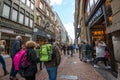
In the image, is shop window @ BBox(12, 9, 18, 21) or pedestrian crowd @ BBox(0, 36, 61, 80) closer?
pedestrian crowd @ BBox(0, 36, 61, 80)

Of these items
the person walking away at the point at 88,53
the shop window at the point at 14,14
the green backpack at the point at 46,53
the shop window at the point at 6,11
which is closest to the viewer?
the green backpack at the point at 46,53

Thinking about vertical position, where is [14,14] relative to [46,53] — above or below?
above

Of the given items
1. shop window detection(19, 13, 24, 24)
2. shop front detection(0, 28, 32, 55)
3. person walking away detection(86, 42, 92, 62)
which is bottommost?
person walking away detection(86, 42, 92, 62)

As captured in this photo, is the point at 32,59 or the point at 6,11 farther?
the point at 6,11

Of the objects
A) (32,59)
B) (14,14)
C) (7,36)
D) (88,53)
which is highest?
(14,14)

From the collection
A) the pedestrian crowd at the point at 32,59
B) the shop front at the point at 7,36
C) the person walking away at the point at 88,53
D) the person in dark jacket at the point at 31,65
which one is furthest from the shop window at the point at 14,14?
the person in dark jacket at the point at 31,65

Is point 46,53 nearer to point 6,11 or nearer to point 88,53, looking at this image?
point 88,53

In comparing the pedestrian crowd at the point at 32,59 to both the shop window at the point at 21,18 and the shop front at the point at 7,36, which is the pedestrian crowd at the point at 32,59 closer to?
the shop front at the point at 7,36

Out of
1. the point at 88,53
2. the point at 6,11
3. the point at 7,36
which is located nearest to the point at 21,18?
→ the point at 6,11

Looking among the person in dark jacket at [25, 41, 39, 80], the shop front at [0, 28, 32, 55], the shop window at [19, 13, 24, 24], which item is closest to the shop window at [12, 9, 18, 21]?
the shop window at [19, 13, 24, 24]

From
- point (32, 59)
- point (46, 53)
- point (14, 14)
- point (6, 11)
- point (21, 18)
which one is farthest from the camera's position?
point (21, 18)

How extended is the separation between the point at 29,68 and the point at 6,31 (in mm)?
14636

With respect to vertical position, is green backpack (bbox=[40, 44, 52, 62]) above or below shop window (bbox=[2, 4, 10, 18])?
below

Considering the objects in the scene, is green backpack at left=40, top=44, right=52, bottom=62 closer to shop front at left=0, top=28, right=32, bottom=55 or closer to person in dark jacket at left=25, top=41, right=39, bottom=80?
person in dark jacket at left=25, top=41, right=39, bottom=80
